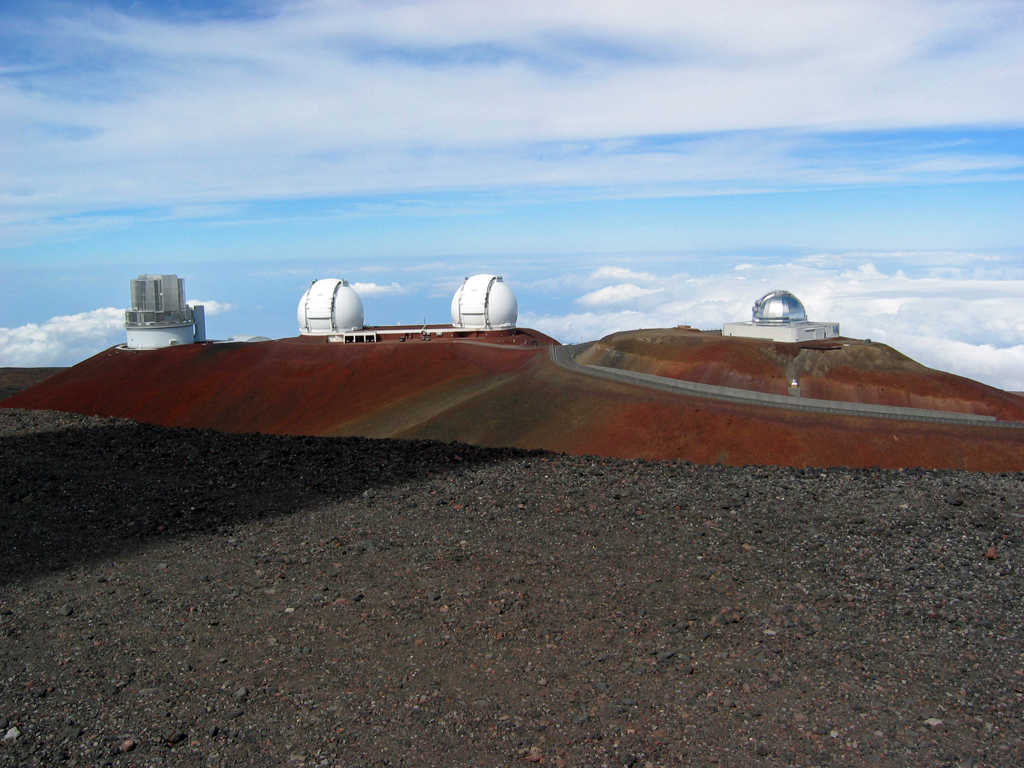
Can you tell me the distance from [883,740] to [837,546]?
3.37 metres

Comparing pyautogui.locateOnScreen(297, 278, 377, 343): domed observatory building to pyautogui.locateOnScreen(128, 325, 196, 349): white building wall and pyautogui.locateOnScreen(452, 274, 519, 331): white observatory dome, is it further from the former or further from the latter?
pyautogui.locateOnScreen(128, 325, 196, 349): white building wall

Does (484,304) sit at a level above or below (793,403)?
above

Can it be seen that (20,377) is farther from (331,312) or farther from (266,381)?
(266,381)

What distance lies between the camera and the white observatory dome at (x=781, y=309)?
98.2ft

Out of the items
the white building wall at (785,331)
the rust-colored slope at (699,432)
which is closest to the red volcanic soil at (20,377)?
the rust-colored slope at (699,432)

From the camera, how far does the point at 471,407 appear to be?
90.3 ft

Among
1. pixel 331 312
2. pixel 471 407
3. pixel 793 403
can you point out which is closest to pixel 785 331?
pixel 793 403

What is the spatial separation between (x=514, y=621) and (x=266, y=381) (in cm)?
3232

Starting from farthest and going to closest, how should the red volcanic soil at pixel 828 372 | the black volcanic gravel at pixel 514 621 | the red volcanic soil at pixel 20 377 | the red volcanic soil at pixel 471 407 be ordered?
the red volcanic soil at pixel 20 377, the red volcanic soil at pixel 828 372, the red volcanic soil at pixel 471 407, the black volcanic gravel at pixel 514 621

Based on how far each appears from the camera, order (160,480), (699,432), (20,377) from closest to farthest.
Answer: (160,480)
(699,432)
(20,377)

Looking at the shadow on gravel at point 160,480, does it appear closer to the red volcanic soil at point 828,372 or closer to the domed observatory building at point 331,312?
the red volcanic soil at point 828,372

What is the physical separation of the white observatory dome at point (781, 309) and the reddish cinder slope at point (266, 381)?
10012 mm

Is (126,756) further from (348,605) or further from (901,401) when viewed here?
(901,401)

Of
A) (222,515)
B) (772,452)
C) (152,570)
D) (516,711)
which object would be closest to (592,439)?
(772,452)
